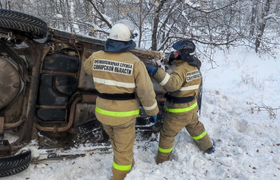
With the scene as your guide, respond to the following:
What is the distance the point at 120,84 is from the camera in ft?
7.48

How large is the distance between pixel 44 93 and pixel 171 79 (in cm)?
165

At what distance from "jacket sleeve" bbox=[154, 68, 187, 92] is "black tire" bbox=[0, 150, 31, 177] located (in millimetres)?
1803

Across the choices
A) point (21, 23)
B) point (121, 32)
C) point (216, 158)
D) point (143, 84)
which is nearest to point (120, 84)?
point (143, 84)

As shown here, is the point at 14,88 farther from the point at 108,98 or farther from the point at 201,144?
the point at 201,144

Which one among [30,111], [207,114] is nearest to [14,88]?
[30,111]

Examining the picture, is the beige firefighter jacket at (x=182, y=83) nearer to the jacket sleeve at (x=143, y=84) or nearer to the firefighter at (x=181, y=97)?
the firefighter at (x=181, y=97)

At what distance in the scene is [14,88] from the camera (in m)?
2.58

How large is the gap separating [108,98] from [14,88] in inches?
47.4

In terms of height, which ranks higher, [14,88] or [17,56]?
[17,56]

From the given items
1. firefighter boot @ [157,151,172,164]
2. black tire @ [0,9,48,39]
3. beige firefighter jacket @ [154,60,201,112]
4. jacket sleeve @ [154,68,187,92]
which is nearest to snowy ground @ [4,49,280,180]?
firefighter boot @ [157,151,172,164]

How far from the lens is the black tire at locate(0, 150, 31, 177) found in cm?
226

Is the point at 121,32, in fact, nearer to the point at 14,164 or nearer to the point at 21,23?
the point at 21,23

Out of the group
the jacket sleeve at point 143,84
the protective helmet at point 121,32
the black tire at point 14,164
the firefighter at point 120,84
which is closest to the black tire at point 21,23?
the firefighter at point 120,84

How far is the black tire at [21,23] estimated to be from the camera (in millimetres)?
2150
